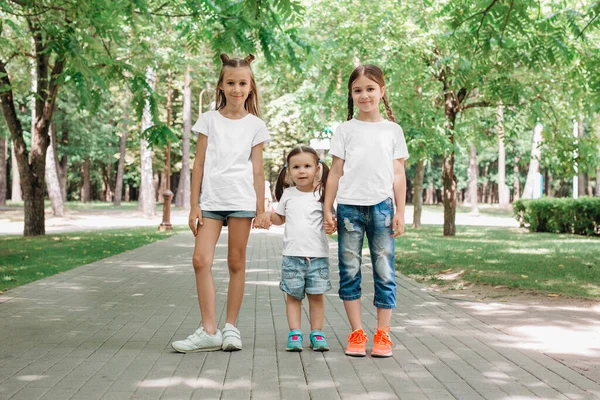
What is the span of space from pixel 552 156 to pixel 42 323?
14.2 metres

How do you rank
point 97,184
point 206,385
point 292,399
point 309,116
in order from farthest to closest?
point 97,184 → point 309,116 → point 206,385 → point 292,399

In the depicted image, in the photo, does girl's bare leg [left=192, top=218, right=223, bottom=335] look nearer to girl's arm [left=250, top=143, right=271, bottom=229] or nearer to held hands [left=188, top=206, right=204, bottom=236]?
held hands [left=188, top=206, right=204, bottom=236]

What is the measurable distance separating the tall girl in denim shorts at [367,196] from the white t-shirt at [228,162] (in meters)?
0.57

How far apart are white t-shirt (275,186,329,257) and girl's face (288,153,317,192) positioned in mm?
100

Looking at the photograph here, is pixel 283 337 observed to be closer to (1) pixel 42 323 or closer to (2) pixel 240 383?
(2) pixel 240 383

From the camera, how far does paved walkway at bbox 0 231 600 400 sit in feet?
13.7

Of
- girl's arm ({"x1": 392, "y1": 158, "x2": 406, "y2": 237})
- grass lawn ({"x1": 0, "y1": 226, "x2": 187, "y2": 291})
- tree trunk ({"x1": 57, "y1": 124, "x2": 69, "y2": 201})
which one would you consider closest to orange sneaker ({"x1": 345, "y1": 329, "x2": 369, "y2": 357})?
girl's arm ({"x1": 392, "y1": 158, "x2": 406, "y2": 237})

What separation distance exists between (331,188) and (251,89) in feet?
3.05

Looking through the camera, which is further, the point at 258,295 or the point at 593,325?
the point at 258,295

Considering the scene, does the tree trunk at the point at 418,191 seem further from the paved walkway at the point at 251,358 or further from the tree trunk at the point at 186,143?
the tree trunk at the point at 186,143

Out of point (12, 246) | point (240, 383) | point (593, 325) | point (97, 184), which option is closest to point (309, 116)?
point (12, 246)

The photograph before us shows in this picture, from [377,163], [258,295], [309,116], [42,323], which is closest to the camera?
[377,163]

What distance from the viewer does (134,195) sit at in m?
80.4

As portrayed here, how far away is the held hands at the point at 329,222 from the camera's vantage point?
5.24 meters
